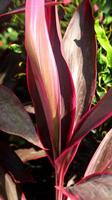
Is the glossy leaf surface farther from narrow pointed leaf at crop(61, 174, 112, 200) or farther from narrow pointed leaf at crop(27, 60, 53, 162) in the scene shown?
narrow pointed leaf at crop(61, 174, 112, 200)

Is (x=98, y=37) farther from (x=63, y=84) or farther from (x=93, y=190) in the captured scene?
(x=93, y=190)

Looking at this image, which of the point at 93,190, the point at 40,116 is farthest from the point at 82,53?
the point at 93,190

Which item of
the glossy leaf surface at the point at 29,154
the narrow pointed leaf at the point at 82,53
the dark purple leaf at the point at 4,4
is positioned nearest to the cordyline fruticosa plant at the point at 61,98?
the narrow pointed leaf at the point at 82,53

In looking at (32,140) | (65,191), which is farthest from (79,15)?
(65,191)

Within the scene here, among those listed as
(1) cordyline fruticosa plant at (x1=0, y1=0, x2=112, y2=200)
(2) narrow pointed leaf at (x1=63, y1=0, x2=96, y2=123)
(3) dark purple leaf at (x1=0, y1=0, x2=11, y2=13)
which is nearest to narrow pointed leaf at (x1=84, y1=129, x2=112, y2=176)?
(1) cordyline fruticosa plant at (x1=0, y1=0, x2=112, y2=200)

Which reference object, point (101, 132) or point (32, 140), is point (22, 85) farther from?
point (32, 140)

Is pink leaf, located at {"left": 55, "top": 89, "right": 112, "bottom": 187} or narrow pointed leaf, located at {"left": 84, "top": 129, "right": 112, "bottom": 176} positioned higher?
pink leaf, located at {"left": 55, "top": 89, "right": 112, "bottom": 187}

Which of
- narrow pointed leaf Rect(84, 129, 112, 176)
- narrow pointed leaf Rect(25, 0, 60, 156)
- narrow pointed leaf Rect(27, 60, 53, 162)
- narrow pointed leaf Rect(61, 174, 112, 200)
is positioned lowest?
narrow pointed leaf Rect(84, 129, 112, 176)
